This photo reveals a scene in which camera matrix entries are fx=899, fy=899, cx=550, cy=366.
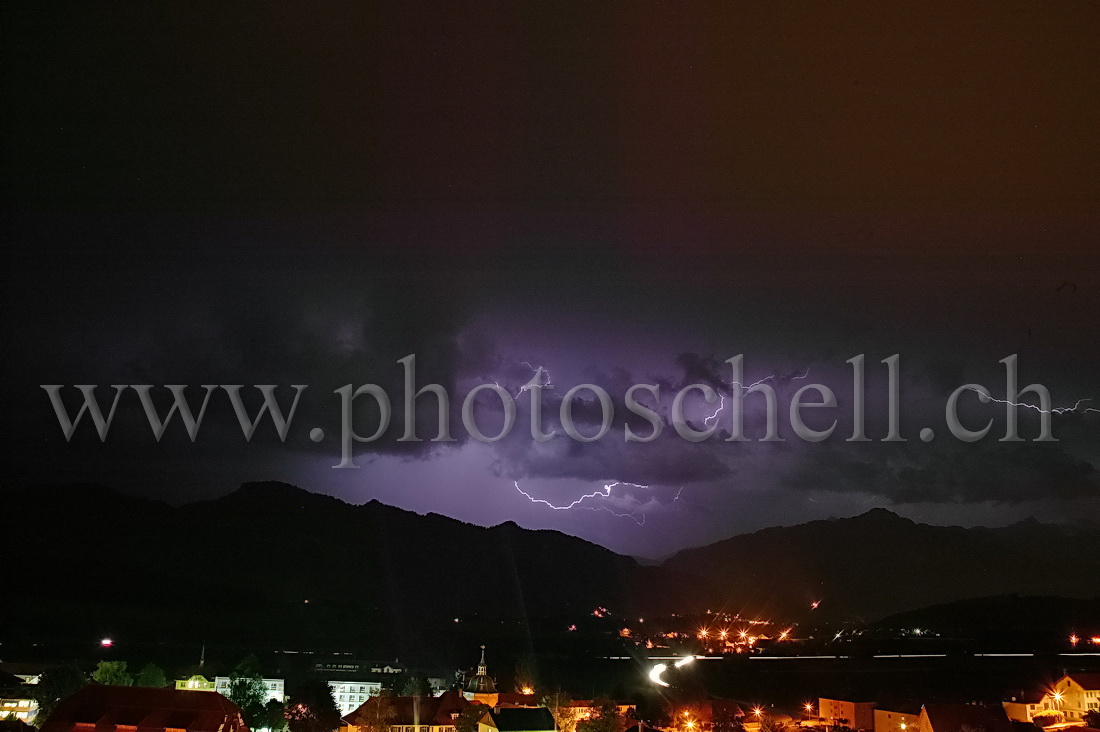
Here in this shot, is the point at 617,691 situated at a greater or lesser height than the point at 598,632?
greater

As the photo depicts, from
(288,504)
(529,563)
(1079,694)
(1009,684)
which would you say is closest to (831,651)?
(1009,684)

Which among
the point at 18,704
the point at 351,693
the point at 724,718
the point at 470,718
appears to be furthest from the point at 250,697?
the point at 724,718

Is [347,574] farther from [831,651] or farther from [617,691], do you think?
[617,691]

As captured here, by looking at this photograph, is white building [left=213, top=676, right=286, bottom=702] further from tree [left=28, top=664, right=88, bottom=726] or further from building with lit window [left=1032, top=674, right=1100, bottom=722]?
building with lit window [left=1032, top=674, right=1100, bottom=722]

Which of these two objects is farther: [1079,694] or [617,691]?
[617,691]

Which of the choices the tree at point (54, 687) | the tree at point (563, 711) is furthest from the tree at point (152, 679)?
the tree at point (563, 711)

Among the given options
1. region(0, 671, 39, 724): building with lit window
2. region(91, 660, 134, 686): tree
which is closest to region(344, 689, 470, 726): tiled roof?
region(91, 660, 134, 686): tree
